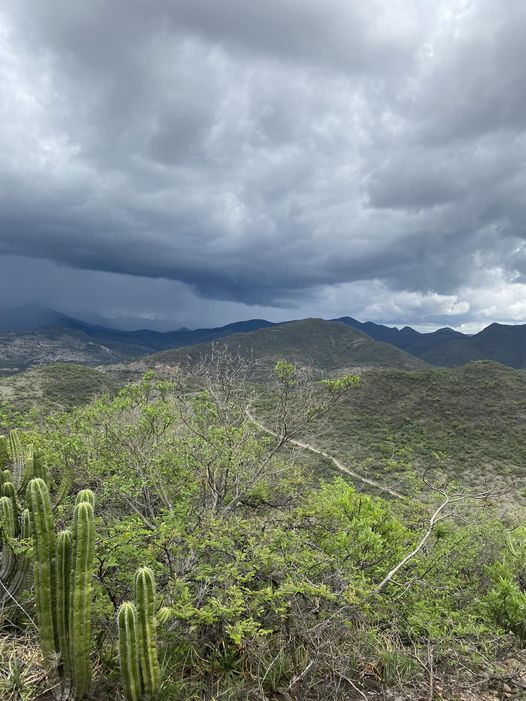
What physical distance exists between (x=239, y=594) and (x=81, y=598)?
1.44m

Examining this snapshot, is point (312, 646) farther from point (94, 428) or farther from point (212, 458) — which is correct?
point (94, 428)

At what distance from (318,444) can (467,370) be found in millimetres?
30971

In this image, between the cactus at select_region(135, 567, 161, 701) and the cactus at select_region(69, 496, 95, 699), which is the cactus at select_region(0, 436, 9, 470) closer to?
the cactus at select_region(69, 496, 95, 699)

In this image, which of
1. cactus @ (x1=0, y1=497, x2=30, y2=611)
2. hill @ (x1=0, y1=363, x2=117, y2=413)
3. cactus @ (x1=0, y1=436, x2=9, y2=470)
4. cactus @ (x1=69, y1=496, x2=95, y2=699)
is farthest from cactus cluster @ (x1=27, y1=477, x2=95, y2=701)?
hill @ (x1=0, y1=363, x2=117, y2=413)

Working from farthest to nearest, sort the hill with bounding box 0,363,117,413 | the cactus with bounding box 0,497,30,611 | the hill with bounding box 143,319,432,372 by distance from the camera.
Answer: the hill with bounding box 143,319,432,372
the hill with bounding box 0,363,117,413
the cactus with bounding box 0,497,30,611

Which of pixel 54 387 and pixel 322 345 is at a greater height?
pixel 322 345

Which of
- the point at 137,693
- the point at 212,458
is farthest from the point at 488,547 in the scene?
the point at 137,693

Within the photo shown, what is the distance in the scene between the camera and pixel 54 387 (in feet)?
176

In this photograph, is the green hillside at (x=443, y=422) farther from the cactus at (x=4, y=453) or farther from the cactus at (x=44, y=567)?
the cactus at (x=44, y=567)

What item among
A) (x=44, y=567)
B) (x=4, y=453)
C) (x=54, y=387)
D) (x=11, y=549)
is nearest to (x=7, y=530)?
(x=11, y=549)

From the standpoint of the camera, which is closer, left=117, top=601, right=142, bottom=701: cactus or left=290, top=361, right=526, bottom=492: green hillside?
left=117, top=601, right=142, bottom=701: cactus

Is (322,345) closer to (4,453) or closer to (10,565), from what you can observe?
(4,453)

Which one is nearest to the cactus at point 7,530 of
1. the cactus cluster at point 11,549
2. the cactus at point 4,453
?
the cactus cluster at point 11,549

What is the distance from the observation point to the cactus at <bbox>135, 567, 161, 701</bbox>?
11.4ft
